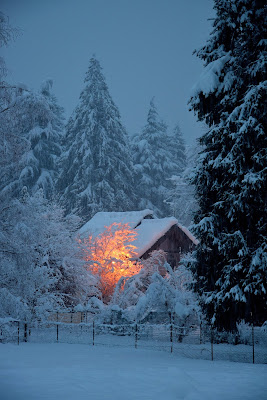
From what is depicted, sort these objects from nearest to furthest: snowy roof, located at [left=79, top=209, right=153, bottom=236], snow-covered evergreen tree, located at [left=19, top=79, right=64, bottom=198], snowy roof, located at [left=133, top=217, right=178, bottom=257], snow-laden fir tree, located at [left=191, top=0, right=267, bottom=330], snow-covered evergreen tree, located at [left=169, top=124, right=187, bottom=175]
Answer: snow-laden fir tree, located at [left=191, top=0, right=267, bottom=330], snowy roof, located at [left=133, top=217, right=178, bottom=257], snowy roof, located at [left=79, top=209, right=153, bottom=236], snow-covered evergreen tree, located at [left=19, top=79, right=64, bottom=198], snow-covered evergreen tree, located at [left=169, top=124, right=187, bottom=175]

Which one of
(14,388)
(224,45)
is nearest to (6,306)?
(14,388)

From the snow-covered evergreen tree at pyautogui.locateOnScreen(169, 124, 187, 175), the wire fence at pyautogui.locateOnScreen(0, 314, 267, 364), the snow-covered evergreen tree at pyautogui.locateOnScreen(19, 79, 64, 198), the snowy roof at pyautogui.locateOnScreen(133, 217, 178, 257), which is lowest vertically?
the wire fence at pyautogui.locateOnScreen(0, 314, 267, 364)

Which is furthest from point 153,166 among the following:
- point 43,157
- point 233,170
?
point 233,170

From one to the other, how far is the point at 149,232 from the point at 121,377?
19.3 m

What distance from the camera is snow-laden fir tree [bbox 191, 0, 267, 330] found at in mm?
12547

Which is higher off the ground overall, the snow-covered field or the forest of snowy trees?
the forest of snowy trees

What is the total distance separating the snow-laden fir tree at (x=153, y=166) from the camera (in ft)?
160

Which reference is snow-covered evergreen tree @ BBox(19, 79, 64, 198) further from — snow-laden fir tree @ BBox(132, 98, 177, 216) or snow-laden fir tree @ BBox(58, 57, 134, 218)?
snow-laden fir tree @ BBox(132, 98, 177, 216)

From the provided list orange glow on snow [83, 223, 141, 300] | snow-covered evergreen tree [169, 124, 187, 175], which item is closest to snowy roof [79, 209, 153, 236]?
orange glow on snow [83, 223, 141, 300]

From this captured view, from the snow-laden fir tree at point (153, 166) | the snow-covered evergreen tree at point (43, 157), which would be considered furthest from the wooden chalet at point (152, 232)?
the snow-laden fir tree at point (153, 166)

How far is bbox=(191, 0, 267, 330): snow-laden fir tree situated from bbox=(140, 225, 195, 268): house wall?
16725 mm

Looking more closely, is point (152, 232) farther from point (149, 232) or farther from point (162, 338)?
point (162, 338)

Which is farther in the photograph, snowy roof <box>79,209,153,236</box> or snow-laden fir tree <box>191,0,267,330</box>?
snowy roof <box>79,209,153,236</box>

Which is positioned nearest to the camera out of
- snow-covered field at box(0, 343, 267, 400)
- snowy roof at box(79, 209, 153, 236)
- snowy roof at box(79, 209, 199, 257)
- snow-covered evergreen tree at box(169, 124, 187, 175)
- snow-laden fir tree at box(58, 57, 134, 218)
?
snow-covered field at box(0, 343, 267, 400)
